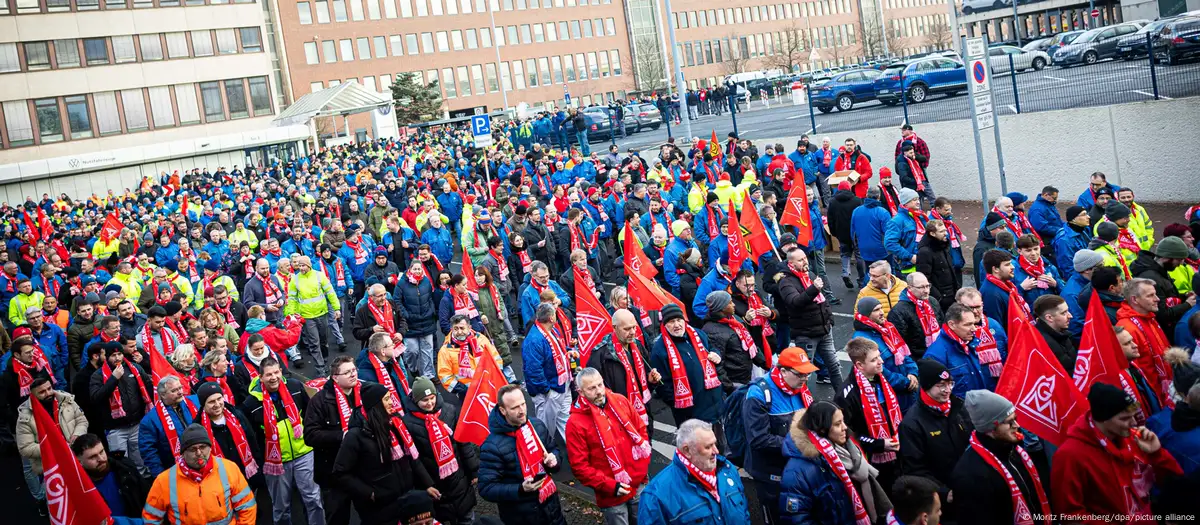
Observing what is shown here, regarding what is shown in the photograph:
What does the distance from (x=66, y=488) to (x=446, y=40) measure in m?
88.9

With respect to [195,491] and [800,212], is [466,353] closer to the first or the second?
[195,491]

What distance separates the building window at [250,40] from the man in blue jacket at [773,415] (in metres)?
64.1

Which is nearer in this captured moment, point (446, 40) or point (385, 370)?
point (385, 370)

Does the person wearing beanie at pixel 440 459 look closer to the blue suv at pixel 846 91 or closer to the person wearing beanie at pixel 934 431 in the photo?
the person wearing beanie at pixel 934 431

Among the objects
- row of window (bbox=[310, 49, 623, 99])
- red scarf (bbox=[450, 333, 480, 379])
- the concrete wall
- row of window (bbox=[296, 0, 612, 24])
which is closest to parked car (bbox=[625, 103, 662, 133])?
the concrete wall

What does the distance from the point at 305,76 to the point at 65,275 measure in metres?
73.3

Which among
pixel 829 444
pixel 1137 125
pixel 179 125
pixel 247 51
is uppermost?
pixel 247 51

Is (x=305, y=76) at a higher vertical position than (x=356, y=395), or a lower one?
higher

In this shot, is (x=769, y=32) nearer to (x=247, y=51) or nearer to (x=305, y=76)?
(x=305, y=76)

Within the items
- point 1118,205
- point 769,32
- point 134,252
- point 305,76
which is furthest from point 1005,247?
point 769,32

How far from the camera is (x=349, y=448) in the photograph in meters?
7.02

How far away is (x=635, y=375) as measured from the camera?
850cm

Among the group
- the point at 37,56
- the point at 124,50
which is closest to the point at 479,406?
the point at 37,56

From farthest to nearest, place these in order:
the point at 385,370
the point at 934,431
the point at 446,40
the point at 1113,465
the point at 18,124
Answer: the point at 446,40 < the point at 18,124 < the point at 385,370 < the point at 934,431 < the point at 1113,465
